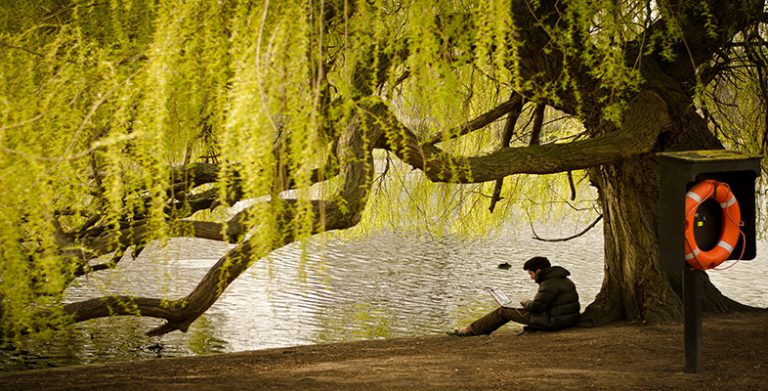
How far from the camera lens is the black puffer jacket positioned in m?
6.66

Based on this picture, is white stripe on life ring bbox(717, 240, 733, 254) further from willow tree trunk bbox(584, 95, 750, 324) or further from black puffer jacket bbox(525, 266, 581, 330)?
black puffer jacket bbox(525, 266, 581, 330)

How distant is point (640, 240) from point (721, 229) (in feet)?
7.49

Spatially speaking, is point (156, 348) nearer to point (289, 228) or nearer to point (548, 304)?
point (548, 304)

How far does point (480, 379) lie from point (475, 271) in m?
8.36

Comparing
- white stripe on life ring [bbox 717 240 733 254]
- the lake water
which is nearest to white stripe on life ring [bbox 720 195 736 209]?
white stripe on life ring [bbox 717 240 733 254]

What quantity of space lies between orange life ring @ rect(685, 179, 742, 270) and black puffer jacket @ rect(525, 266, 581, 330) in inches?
84.8

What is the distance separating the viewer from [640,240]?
268 inches

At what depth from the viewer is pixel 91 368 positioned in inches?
239

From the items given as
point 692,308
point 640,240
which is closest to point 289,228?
point 692,308

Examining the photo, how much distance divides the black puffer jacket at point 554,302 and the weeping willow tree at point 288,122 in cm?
Result: 39

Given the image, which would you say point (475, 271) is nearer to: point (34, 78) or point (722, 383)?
point (722, 383)

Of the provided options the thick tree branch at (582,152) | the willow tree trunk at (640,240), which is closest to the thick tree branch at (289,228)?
the thick tree branch at (582,152)

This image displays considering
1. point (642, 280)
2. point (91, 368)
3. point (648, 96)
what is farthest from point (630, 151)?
point (91, 368)

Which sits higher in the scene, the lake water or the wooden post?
the wooden post
